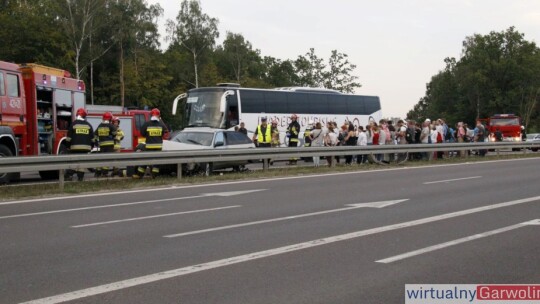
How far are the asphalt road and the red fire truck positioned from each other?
15.4ft

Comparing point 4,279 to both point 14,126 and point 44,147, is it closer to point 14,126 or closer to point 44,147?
point 14,126

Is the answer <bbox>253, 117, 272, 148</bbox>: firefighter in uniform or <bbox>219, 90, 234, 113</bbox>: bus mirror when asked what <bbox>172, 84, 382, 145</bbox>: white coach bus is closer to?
<bbox>219, 90, 234, 113</bbox>: bus mirror

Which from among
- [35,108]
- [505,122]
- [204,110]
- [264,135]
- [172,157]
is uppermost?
[204,110]

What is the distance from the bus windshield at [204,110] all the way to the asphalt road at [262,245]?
54.2 feet

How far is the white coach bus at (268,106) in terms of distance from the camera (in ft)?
101

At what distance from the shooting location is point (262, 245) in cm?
805

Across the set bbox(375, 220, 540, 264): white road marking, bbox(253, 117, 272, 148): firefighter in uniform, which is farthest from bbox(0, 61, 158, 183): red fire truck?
bbox(375, 220, 540, 264): white road marking

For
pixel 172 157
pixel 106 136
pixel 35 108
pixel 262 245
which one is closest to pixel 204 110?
pixel 35 108

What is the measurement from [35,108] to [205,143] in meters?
4.97

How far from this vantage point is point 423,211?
11.1 m

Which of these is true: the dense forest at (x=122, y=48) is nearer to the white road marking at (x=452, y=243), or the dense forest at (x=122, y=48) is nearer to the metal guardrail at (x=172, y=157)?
the metal guardrail at (x=172, y=157)

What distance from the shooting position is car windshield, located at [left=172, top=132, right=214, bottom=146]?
20094 millimetres

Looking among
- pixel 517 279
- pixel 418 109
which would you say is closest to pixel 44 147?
pixel 517 279

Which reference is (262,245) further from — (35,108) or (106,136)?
(35,108)
